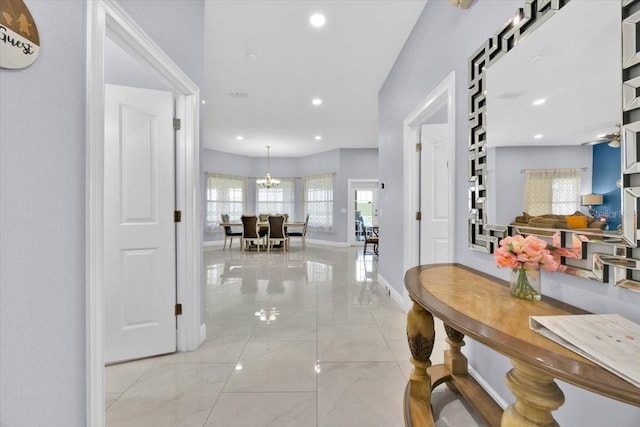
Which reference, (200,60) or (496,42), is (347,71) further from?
(496,42)

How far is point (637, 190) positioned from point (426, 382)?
1201mm

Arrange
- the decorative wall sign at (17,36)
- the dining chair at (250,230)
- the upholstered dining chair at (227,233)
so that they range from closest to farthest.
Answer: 1. the decorative wall sign at (17,36)
2. the dining chair at (250,230)
3. the upholstered dining chair at (227,233)

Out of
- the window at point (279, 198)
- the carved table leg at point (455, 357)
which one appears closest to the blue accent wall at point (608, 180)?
the carved table leg at point (455, 357)

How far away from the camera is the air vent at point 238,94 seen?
4.34 m

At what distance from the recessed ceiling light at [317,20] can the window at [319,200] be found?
5829 millimetres

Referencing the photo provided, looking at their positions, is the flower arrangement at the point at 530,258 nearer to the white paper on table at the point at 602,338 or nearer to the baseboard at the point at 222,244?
the white paper on table at the point at 602,338

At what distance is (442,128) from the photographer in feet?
9.48

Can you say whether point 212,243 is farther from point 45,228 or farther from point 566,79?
point 566,79

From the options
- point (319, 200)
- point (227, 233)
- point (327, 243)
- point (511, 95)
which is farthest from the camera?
point (319, 200)

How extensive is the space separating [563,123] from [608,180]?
0.28 m

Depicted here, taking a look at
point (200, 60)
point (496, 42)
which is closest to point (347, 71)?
point (200, 60)

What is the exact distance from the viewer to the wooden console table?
0.61 metres

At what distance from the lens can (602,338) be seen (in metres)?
0.70

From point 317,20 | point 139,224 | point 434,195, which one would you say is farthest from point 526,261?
point 317,20
